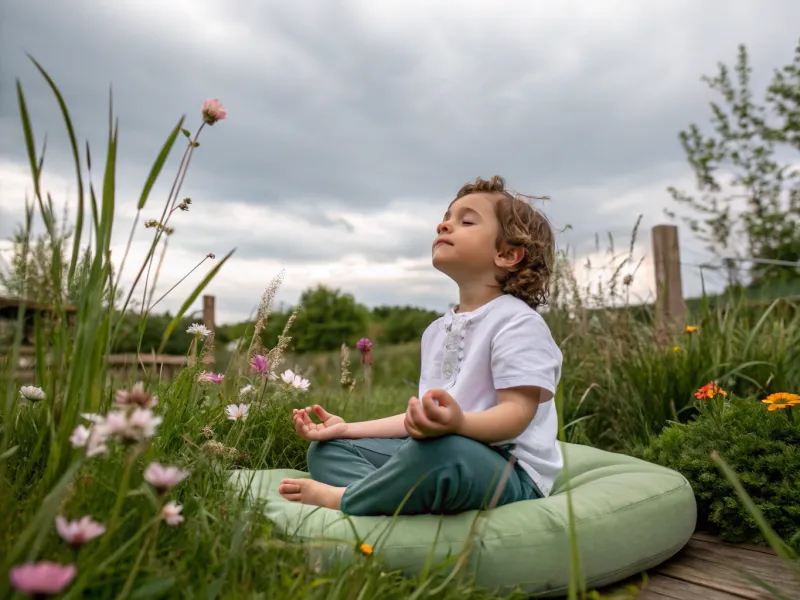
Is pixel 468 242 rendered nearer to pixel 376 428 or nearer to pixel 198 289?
pixel 376 428

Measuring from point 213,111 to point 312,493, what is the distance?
1185mm

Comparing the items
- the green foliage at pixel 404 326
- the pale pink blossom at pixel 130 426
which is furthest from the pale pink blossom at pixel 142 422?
the green foliage at pixel 404 326

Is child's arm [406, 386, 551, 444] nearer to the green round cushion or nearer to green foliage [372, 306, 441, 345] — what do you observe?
the green round cushion

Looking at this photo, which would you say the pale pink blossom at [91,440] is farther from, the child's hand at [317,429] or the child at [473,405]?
the child's hand at [317,429]

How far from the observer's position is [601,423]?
380 centimetres

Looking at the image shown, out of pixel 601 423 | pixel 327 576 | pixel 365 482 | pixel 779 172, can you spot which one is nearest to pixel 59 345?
pixel 327 576

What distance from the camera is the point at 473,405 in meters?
2.03

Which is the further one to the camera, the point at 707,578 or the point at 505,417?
the point at 707,578

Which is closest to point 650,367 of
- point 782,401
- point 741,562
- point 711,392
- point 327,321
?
point 711,392

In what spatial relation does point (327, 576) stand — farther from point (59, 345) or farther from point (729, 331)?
point (729, 331)

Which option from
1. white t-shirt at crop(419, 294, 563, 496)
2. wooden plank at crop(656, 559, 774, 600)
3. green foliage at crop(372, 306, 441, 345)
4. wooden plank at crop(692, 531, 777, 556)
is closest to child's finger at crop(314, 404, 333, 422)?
white t-shirt at crop(419, 294, 563, 496)

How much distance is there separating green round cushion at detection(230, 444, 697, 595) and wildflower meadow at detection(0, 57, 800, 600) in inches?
2.8

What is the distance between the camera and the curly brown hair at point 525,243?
219 centimetres

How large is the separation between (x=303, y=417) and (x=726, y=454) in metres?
1.55
